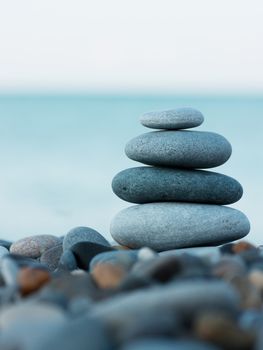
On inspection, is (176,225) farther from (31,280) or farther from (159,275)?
(159,275)

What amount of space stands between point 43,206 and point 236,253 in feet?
27.8

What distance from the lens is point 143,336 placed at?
2.28 m

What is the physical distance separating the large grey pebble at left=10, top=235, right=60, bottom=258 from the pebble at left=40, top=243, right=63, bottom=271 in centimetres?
30

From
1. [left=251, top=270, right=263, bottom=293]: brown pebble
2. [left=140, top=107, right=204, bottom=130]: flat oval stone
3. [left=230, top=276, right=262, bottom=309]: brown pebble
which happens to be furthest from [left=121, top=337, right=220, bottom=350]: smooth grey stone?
[left=140, top=107, right=204, bottom=130]: flat oval stone

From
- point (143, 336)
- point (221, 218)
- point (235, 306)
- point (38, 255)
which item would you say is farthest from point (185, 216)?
point (143, 336)

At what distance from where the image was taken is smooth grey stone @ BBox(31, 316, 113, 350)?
2.25m

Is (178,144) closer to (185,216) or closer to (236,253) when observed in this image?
(185,216)

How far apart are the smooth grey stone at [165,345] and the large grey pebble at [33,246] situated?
4.26 m

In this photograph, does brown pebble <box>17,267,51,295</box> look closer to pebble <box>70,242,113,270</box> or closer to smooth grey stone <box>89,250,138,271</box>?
smooth grey stone <box>89,250,138,271</box>

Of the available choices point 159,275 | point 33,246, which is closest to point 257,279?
point 159,275

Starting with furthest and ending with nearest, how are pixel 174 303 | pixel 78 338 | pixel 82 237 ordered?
pixel 82 237, pixel 174 303, pixel 78 338

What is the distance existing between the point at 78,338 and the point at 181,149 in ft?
11.6

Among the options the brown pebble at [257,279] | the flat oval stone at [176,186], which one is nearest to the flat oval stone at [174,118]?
the flat oval stone at [176,186]

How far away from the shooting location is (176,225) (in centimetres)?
568
